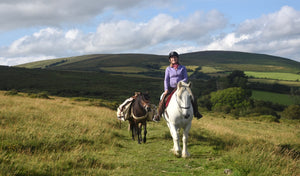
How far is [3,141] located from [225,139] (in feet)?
30.4

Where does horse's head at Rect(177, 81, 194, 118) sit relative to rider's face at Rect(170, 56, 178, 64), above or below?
below

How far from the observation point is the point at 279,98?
94.4 m

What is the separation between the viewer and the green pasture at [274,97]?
3568 inches

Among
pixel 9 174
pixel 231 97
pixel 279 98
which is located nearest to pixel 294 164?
pixel 9 174

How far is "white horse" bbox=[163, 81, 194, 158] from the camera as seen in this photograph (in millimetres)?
8086

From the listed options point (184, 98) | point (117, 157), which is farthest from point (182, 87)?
point (117, 157)

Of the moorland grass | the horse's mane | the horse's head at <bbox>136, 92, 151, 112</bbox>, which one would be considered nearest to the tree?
the horse's head at <bbox>136, 92, 151, 112</bbox>

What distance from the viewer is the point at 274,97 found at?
3723 inches

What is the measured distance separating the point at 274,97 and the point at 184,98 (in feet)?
324

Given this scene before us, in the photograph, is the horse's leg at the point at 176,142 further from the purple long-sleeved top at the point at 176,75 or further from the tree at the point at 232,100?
the tree at the point at 232,100

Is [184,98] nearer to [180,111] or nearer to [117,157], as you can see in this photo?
[180,111]

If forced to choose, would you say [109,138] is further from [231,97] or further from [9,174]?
[231,97]

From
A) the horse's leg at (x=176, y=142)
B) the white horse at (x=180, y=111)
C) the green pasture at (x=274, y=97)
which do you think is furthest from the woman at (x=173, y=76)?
the green pasture at (x=274, y=97)

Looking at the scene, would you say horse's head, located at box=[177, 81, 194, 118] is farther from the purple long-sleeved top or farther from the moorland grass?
the moorland grass
